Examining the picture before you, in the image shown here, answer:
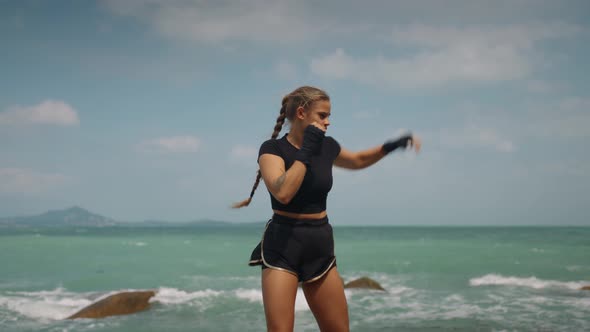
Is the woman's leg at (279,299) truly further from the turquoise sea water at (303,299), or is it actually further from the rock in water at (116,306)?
the rock in water at (116,306)

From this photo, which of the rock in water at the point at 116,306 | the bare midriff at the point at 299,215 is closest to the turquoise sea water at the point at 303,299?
the rock in water at the point at 116,306

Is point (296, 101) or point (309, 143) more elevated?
point (296, 101)

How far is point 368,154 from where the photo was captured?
407cm

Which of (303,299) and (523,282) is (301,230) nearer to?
(303,299)

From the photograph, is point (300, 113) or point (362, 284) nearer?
point (300, 113)

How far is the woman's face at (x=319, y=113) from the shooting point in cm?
343

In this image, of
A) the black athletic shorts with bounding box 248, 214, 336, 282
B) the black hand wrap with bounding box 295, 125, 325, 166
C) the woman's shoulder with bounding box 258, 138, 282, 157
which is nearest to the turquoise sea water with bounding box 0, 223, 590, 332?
the black athletic shorts with bounding box 248, 214, 336, 282

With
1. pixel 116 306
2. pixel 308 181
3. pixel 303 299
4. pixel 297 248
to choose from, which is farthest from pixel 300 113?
pixel 303 299

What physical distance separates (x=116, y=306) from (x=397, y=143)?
32.9ft

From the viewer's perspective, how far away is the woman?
333cm

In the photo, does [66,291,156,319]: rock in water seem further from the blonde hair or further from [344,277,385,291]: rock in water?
the blonde hair

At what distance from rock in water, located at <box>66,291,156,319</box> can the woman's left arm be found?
9.57 metres

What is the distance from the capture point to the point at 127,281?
2266cm

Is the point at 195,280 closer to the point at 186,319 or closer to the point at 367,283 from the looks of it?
the point at 367,283
